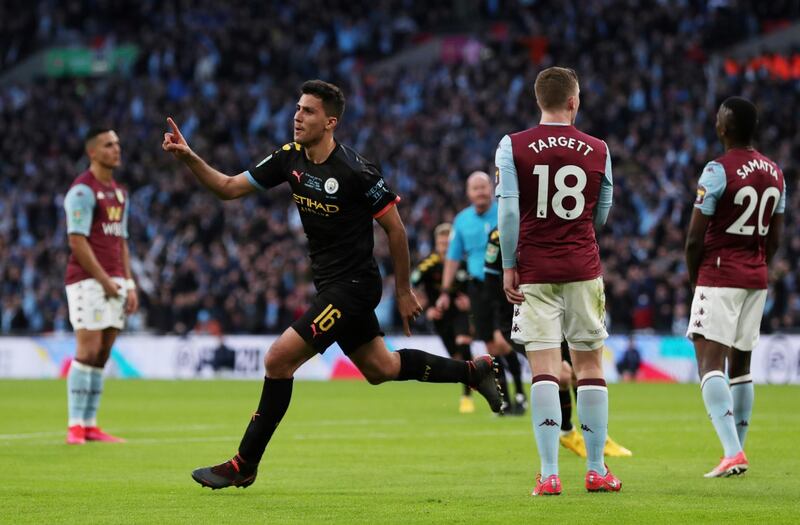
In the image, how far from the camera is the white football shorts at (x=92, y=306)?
12805 millimetres

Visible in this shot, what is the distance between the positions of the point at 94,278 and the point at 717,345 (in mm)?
5857

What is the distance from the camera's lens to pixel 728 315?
959 centimetres

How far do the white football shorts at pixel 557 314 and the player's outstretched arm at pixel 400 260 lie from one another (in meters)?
0.72

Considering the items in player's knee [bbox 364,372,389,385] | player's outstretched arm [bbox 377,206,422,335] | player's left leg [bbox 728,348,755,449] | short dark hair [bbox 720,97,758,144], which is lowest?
player's left leg [bbox 728,348,755,449]

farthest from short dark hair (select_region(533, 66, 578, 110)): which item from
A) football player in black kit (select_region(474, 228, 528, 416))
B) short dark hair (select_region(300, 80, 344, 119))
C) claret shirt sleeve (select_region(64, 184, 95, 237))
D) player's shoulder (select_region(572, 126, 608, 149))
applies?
claret shirt sleeve (select_region(64, 184, 95, 237))

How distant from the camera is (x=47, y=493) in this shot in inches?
342

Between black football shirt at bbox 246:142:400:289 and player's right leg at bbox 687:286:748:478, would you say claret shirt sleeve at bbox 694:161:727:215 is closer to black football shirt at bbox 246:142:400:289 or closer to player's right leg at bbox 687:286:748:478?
player's right leg at bbox 687:286:748:478

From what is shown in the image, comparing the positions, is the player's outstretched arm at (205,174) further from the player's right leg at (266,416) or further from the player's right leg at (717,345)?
the player's right leg at (717,345)

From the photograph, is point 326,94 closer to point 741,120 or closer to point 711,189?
point 711,189

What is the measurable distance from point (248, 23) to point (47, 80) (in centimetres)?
719

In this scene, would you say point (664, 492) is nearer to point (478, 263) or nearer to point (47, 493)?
point (47, 493)

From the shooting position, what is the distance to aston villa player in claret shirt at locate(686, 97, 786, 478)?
31.1 ft

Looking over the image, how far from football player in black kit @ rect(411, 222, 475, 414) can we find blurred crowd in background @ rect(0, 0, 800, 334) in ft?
30.8

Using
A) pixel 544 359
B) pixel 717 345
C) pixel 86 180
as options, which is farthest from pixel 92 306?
pixel 717 345
